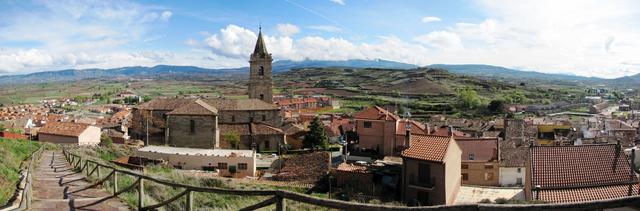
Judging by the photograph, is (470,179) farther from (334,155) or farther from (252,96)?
(252,96)

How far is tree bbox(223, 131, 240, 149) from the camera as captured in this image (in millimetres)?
40219

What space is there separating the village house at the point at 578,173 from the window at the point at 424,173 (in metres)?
5.24

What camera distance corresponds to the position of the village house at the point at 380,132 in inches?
1442

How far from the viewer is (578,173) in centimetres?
2505

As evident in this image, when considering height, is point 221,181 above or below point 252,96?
below

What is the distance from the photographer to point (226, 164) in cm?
3144

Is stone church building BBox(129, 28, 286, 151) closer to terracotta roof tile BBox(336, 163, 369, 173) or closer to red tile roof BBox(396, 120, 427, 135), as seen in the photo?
red tile roof BBox(396, 120, 427, 135)

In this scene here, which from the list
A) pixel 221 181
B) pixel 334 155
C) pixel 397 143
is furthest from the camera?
pixel 334 155

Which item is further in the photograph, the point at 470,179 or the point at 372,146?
the point at 372,146

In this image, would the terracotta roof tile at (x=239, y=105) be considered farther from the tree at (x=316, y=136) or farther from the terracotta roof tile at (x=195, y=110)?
the tree at (x=316, y=136)

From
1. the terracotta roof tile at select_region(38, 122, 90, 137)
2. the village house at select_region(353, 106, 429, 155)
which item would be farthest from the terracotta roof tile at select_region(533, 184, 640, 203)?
the terracotta roof tile at select_region(38, 122, 90, 137)

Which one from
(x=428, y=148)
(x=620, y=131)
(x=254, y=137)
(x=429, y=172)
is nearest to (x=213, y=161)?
(x=254, y=137)

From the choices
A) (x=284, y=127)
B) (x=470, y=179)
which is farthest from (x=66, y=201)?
(x=284, y=127)

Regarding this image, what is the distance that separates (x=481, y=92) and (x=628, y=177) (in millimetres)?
116978
